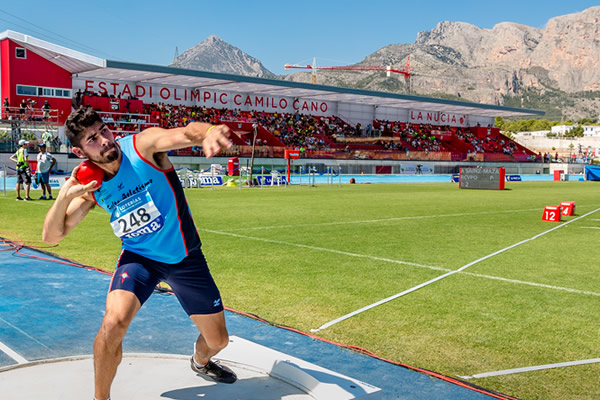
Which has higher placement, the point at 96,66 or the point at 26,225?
the point at 96,66

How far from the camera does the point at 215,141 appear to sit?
3.11m

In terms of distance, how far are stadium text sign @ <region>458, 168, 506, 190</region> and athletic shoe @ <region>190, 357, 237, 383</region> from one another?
34.6 metres

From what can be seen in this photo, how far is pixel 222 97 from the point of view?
5734 cm

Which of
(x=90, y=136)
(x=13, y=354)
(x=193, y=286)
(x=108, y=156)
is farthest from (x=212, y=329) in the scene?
(x=13, y=354)

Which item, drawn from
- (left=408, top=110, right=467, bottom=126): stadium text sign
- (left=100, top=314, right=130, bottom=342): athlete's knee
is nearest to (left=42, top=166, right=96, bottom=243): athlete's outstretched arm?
(left=100, top=314, right=130, bottom=342): athlete's knee

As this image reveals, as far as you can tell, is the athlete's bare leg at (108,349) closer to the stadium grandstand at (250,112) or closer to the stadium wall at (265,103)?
the stadium grandstand at (250,112)

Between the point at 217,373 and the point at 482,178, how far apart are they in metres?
35.4

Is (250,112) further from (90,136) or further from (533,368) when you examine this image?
(90,136)

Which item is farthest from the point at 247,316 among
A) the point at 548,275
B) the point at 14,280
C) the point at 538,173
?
the point at 538,173

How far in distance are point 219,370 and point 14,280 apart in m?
4.92

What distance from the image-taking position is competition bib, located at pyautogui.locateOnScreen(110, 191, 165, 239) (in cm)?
379

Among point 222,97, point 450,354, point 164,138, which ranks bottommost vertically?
point 450,354

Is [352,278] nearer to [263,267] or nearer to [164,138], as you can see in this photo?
[263,267]

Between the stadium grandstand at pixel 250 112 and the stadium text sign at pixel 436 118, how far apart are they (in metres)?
0.13
